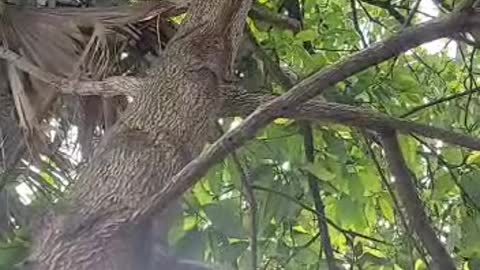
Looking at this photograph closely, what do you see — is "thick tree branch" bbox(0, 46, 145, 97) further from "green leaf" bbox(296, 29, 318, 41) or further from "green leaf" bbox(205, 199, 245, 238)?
"green leaf" bbox(296, 29, 318, 41)

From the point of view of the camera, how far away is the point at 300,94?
35.3 inches

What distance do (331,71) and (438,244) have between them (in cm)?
32

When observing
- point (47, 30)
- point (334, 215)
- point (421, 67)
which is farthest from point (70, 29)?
point (421, 67)

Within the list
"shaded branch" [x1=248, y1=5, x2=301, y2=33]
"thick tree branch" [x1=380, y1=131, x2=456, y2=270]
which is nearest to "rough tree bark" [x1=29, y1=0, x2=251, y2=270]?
"thick tree branch" [x1=380, y1=131, x2=456, y2=270]

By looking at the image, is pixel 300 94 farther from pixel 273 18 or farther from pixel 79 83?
pixel 273 18

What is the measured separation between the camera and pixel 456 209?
1604 mm

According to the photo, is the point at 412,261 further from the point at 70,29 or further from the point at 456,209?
the point at 70,29

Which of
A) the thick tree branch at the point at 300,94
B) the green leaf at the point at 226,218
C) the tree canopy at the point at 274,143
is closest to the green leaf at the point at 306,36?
the tree canopy at the point at 274,143

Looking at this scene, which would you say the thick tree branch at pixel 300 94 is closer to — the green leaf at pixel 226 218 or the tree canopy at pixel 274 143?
the tree canopy at pixel 274 143

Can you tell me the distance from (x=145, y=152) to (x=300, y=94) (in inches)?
8.4

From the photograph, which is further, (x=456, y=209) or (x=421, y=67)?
(x=421, y=67)

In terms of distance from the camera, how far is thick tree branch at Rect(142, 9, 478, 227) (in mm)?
868

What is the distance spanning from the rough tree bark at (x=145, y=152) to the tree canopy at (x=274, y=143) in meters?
0.07

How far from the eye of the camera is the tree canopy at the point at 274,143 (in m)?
1.24
